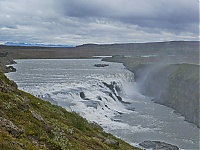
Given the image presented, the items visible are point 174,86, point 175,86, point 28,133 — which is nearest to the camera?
point 28,133

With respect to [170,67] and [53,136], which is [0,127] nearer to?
[53,136]

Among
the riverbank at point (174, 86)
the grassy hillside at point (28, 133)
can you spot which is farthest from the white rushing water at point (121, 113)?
the grassy hillside at point (28, 133)

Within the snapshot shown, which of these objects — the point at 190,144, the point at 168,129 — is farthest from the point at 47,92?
the point at 190,144

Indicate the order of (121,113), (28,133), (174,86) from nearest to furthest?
(28,133), (121,113), (174,86)

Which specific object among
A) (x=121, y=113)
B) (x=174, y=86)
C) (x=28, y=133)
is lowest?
(x=121, y=113)

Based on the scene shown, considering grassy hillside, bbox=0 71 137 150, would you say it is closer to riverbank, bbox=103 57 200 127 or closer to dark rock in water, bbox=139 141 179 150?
dark rock in water, bbox=139 141 179 150

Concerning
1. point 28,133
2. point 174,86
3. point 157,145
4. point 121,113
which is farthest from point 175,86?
point 28,133

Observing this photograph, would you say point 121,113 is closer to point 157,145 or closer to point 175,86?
point 157,145

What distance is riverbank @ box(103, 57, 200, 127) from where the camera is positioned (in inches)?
1484

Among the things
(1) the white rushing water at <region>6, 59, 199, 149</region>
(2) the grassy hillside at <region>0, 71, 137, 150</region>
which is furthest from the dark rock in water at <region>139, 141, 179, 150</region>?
(2) the grassy hillside at <region>0, 71, 137, 150</region>

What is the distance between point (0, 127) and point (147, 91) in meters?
49.1

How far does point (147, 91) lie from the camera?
5456cm

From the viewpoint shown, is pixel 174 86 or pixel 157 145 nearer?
pixel 157 145

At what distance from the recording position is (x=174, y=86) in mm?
47469
